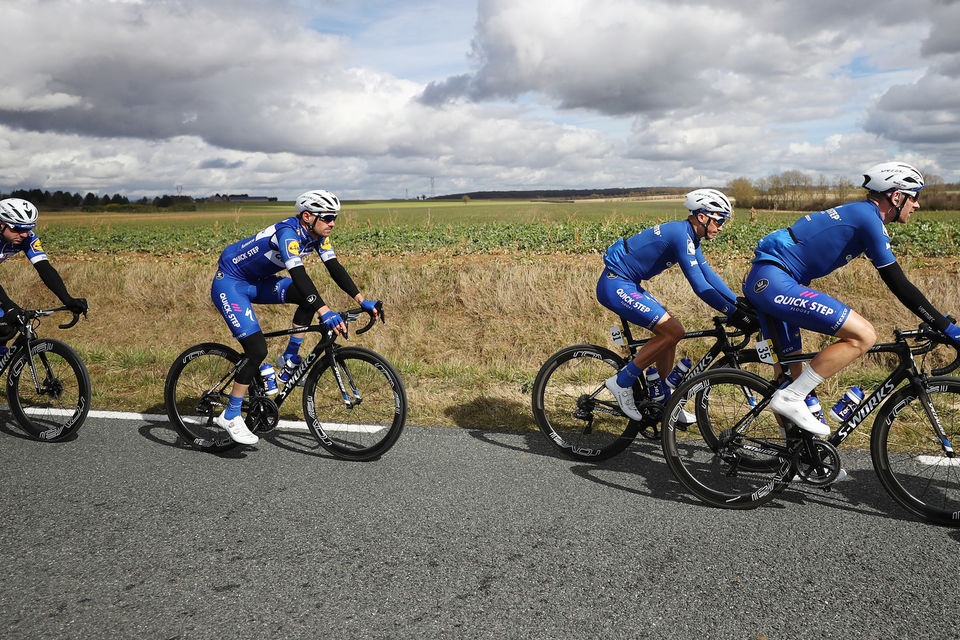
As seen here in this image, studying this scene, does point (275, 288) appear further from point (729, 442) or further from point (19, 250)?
point (729, 442)

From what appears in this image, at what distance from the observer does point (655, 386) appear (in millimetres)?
5148

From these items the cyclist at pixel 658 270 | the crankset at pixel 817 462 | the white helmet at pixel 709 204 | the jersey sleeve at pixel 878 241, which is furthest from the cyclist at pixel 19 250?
the jersey sleeve at pixel 878 241

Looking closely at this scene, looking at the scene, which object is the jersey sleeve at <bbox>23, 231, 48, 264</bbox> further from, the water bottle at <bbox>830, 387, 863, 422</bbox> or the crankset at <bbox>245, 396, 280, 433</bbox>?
the water bottle at <bbox>830, 387, 863, 422</bbox>

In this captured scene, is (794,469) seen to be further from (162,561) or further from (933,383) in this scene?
(162,561)

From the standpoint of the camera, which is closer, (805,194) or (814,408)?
(814,408)

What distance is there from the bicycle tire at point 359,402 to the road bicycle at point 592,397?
1186mm

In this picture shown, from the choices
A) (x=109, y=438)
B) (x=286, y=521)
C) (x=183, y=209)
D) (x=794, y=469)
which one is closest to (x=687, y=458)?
(x=794, y=469)

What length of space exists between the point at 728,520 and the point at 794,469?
0.59 m

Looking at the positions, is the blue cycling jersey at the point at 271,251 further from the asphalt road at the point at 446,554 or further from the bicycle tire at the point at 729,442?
the bicycle tire at the point at 729,442

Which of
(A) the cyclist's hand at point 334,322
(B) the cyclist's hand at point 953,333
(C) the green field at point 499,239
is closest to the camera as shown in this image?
(B) the cyclist's hand at point 953,333

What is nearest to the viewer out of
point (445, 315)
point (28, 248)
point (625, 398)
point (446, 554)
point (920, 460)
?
point (446, 554)

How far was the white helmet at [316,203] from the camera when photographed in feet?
17.1

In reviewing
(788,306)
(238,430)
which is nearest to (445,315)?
(238,430)

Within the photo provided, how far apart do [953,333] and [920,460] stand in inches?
49.4
